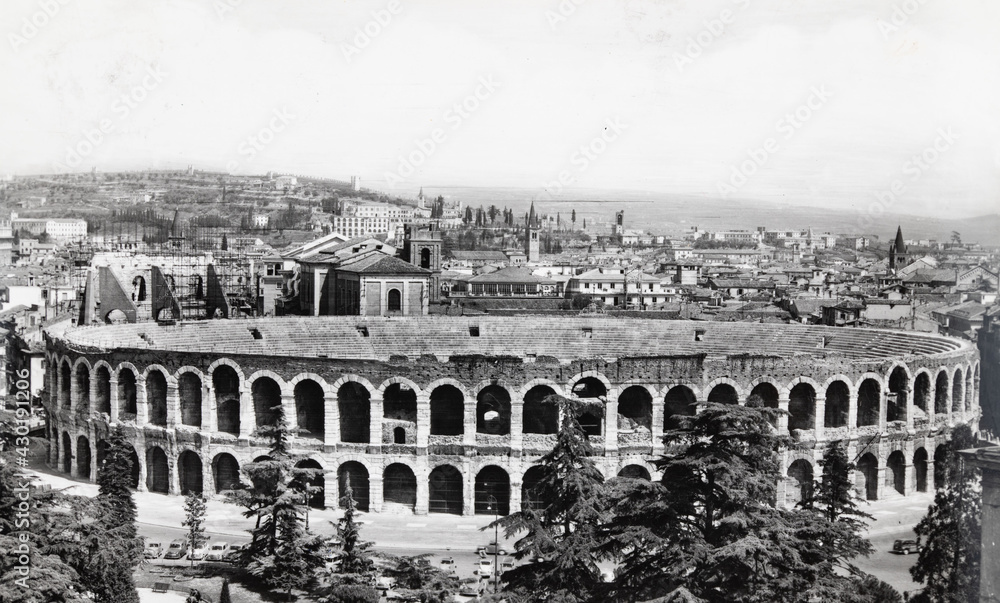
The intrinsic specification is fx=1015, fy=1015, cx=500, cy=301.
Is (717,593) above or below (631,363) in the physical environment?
below

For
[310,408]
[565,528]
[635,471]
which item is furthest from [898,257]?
[565,528]

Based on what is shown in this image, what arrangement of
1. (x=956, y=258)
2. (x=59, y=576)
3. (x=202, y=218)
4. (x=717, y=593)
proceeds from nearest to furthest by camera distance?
(x=59, y=576), (x=717, y=593), (x=956, y=258), (x=202, y=218)

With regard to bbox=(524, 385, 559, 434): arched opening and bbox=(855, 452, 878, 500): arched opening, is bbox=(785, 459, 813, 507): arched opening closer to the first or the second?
bbox=(855, 452, 878, 500): arched opening

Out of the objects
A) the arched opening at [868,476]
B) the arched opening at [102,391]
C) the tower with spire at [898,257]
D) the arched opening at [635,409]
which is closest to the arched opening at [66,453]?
→ the arched opening at [102,391]

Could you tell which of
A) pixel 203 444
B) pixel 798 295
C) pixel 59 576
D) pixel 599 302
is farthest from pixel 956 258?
pixel 59 576

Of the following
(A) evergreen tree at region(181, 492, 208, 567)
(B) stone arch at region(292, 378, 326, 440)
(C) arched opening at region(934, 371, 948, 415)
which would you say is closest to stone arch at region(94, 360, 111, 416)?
(B) stone arch at region(292, 378, 326, 440)

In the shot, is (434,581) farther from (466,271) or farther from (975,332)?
(466,271)

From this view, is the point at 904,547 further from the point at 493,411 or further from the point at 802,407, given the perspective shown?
the point at 493,411
